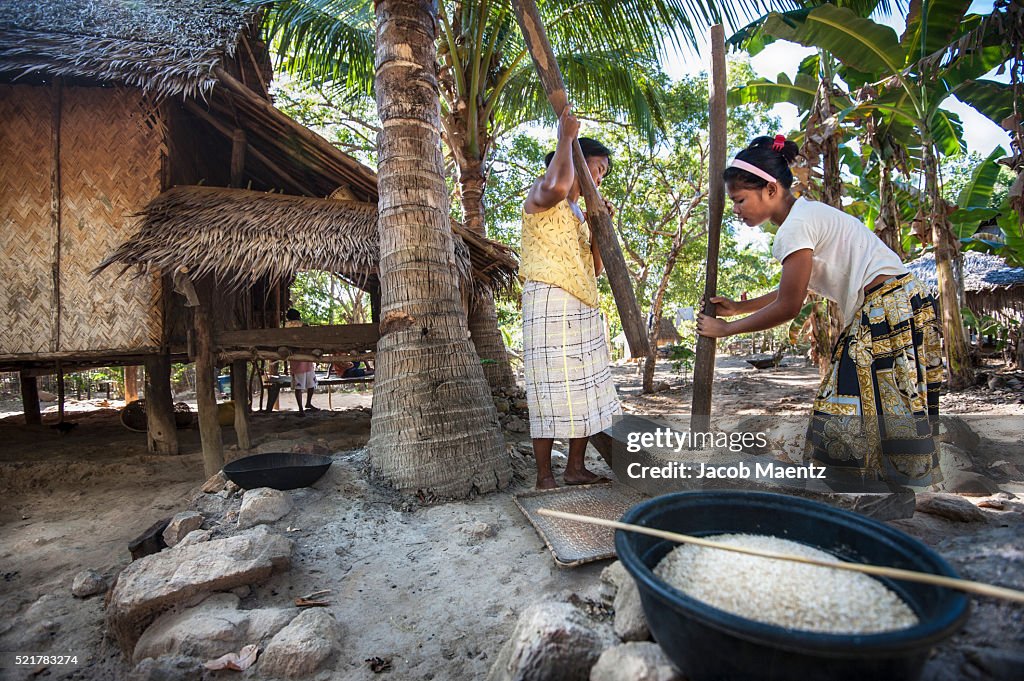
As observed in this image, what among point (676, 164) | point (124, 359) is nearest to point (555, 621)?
point (124, 359)

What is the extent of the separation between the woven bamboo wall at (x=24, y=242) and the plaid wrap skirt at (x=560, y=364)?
187 inches

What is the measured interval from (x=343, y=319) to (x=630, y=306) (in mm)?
15612

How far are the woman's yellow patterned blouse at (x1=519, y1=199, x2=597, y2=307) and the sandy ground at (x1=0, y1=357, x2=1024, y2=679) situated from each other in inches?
50.5

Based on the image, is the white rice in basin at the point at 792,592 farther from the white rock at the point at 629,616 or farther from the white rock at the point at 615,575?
the white rock at the point at 615,575

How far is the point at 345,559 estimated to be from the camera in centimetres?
261

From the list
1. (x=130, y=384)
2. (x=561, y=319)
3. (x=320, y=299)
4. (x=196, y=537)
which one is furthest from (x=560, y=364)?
(x=320, y=299)

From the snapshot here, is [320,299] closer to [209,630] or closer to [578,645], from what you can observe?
[209,630]

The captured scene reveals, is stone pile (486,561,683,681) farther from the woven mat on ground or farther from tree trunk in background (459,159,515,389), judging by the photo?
tree trunk in background (459,159,515,389)

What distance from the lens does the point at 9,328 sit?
4910 millimetres

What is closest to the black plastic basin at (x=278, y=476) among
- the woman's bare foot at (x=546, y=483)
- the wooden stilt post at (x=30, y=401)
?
the woman's bare foot at (x=546, y=483)

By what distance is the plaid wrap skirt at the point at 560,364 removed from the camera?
2.90 metres

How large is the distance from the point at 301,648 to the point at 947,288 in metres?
8.08

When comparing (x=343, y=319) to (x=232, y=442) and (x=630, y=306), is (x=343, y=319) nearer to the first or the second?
(x=232, y=442)

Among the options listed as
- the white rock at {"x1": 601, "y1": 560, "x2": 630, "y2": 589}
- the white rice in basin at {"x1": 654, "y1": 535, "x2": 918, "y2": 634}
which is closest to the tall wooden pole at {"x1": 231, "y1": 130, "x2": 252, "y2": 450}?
the white rock at {"x1": 601, "y1": 560, "x2": 630, "y2": 589}
